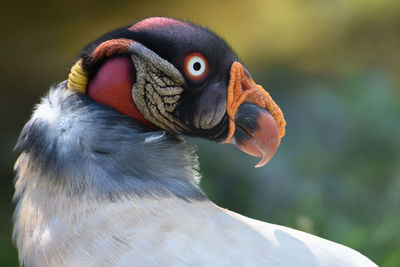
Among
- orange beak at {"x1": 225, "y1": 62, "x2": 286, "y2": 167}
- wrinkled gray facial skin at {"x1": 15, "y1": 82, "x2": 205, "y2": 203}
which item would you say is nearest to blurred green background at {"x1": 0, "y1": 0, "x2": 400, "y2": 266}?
orange beak at {"x1": 225, "y1": 62, "x2": 286, "y2": 167}

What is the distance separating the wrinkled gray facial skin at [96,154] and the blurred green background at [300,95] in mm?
1235

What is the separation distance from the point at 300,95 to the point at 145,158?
2.98 metres

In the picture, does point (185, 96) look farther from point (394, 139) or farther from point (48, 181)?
point (394, 139)

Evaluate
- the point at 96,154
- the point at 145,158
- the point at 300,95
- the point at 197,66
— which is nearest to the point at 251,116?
the point at 197,66

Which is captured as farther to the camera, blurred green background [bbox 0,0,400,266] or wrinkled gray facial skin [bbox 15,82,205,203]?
blurred green background [bbox 0,0,400,266]

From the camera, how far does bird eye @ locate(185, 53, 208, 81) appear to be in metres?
1.53

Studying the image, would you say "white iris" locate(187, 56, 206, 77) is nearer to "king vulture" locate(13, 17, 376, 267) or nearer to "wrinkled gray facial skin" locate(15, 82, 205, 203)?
"king vulture" locate(13, 17, 376, 267)

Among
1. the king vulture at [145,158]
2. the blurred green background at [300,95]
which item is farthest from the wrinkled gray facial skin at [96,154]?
the blurred green background at [300,95]

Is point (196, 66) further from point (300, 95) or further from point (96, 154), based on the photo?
point (300, 95)

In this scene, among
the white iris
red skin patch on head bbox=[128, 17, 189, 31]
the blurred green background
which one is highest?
red skin patch on head bbox=[128, 17, 189, 31]

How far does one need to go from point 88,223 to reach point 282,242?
1.70 ft

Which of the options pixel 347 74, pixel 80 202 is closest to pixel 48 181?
pixel 80 202

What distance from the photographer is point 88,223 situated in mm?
1432

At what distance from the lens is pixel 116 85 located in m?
1.56
